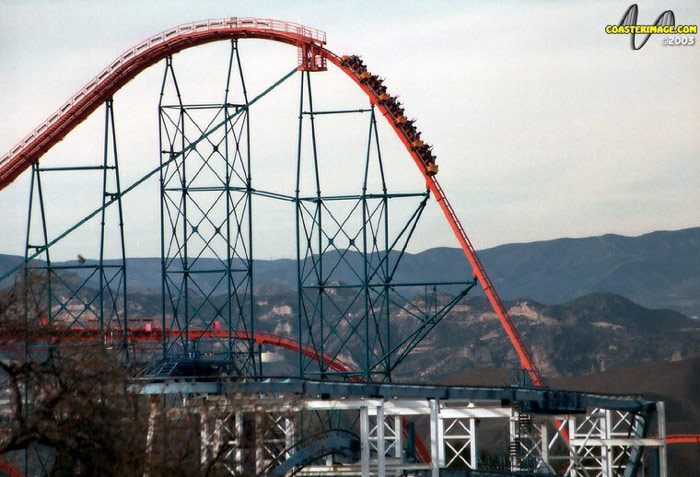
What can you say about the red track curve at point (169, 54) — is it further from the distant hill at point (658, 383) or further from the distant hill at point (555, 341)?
the distant hill at point (555, 341)

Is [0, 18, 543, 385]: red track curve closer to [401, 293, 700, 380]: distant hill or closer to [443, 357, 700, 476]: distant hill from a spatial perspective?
[443, 357, 700, 476]: distant hill

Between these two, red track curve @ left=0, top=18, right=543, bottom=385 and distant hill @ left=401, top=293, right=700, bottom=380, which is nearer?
red track curve @ left=0, top=18, right=543, bottom=385

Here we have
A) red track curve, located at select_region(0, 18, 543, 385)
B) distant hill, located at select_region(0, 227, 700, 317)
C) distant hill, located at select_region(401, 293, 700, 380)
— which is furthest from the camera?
distant hill, located at select_region(0, 227, 700, 317)

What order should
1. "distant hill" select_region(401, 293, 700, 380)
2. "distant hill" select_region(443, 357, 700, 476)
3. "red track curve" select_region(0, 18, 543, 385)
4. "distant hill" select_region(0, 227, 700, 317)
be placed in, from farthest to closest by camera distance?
"distant hill" select_region(0, 227, 700, 317)
"distant hill" select_region(401, 293, 700, 380)
"distant hill" select_region(443, 357, 700, 476)
"red track curve" select_region(0, 18, 543, 385)

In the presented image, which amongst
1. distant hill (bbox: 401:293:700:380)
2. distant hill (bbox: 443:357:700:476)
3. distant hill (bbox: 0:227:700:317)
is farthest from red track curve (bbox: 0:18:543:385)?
distant hill (bbox: 0:227:700:317)

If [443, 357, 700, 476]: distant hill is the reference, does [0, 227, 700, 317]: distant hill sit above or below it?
above

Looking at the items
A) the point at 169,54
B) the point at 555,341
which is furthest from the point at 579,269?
the point at 169,54

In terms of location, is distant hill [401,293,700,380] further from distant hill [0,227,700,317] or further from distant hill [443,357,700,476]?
distant hill [0,227,700,317]

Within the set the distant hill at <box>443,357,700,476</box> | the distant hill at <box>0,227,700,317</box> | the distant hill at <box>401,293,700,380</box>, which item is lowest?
the distant hill at <box>443,357,700,476</box>

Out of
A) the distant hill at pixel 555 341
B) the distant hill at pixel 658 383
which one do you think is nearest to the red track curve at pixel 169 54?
the distant hill at pixel 658 383

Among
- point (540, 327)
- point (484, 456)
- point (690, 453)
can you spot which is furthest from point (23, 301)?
point (540, 327)
